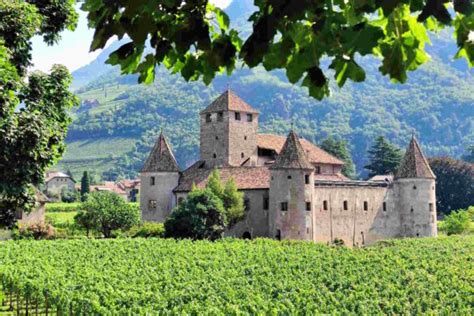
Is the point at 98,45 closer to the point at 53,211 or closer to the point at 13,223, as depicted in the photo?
the point at 13,223

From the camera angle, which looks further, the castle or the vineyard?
the castle

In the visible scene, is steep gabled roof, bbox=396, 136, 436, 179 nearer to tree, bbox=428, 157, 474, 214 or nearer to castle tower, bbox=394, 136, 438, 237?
castle tower, bbox=394, 136, 438, 237

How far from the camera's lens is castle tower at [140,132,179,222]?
51.6m

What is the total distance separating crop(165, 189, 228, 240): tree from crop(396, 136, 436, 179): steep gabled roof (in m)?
20.0

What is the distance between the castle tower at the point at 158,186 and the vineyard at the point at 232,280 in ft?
45.1

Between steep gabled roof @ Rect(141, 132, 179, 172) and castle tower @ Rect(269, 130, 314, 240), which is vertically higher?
steep gabled roof @ Rect(141, 132, 179, 172)

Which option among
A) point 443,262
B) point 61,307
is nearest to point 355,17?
point 61,307

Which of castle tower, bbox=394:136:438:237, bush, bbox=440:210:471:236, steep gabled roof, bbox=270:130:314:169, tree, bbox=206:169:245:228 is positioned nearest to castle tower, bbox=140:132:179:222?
tree, bbox=206:169:245:228

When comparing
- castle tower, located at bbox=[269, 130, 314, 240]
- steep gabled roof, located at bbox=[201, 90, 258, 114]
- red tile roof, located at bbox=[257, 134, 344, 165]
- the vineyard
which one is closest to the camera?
the vineyard

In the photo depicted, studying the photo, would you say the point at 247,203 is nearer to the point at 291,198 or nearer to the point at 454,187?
the point at 291,198

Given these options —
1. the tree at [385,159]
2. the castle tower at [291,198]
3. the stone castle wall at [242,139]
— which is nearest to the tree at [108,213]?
the stone castle wall at [242,139]

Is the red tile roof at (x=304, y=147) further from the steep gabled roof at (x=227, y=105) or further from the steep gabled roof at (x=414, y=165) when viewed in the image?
the steep gabled roof at (x=414, y=165)

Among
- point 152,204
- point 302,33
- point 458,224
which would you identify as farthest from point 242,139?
point 302,33

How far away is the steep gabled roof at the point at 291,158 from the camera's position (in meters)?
46.5
